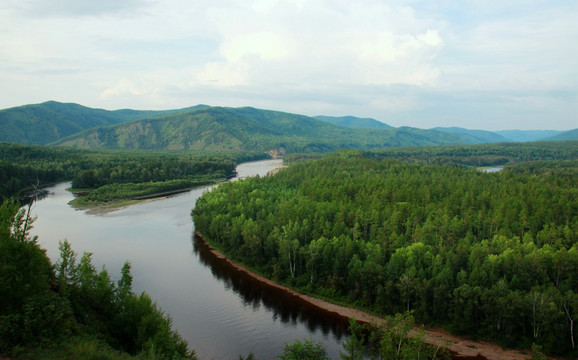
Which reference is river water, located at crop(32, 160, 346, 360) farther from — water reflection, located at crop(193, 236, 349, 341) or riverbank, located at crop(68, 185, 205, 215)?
riverbank, located at crop(68, 185, 205, 215)

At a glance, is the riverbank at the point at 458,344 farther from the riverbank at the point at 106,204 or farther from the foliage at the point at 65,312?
the riverbank at the point at 106,204

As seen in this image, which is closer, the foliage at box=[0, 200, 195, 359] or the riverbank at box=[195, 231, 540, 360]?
the foliage at box=[0, 200, 195, 359]

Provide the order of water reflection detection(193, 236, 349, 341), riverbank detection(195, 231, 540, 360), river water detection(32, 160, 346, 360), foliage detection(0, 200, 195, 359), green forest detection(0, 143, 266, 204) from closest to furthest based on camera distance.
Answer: foliage detection(0, 200, 195, 359)
riverbank detection(195, 231, 540, 360)
river water detection(32, 160, 346, 360)
water reflection detection(193, 236, 349, 341)
green forest detection(0, 143, 266, 204)

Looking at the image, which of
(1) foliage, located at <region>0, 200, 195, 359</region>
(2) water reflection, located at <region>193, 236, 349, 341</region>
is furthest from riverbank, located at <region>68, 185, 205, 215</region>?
(1) foliage, located at <region>0, 200, 195, 359</region>

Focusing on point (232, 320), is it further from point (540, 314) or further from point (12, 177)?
point (12, 177)

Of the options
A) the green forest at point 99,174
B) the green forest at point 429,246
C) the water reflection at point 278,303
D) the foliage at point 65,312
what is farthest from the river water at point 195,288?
the green forest at point 99,174

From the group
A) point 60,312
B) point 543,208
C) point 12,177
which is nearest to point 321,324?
point 60,312

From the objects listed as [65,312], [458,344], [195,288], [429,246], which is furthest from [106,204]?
[458,344]

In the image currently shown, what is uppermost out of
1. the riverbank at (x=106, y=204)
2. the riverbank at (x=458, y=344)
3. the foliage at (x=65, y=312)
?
the foliage at (x=65, y=312)
